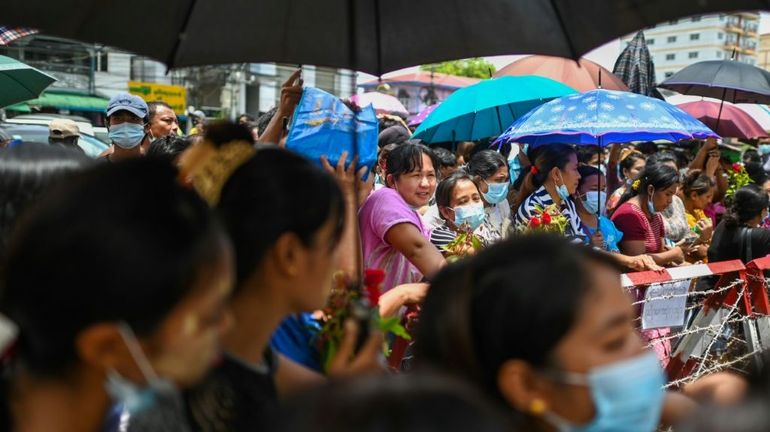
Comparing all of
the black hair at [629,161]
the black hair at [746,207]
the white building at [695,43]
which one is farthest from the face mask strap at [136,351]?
the white building at [695,43]

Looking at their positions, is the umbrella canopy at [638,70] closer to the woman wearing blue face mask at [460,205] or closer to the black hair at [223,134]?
the woman wearing blue face mask at [460,205]

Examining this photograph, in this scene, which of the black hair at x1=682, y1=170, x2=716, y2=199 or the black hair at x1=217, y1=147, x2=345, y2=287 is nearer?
the black hair at x1=217, y1=147, x2=345, y2=287

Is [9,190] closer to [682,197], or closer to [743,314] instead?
[743,314]

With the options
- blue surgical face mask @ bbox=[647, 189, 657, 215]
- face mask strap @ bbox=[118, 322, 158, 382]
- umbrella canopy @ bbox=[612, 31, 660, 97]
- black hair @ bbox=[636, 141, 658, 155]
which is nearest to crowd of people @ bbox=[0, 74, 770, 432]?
face mask strap @ bbox=[118, 322, 158, 382]

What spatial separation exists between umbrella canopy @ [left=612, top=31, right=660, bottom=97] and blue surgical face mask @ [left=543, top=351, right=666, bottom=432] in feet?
28.3

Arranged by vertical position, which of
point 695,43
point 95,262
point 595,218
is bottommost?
point 595,218

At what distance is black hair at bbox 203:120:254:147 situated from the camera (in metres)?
2.06

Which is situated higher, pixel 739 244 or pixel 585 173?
pixel 585 173

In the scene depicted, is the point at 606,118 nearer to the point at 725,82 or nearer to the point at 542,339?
the point at 542,339

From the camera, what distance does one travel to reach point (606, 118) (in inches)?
209

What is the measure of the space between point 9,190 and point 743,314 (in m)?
4.57

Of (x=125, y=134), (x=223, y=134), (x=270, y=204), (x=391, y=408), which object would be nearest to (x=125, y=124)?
(x=125, y=134)

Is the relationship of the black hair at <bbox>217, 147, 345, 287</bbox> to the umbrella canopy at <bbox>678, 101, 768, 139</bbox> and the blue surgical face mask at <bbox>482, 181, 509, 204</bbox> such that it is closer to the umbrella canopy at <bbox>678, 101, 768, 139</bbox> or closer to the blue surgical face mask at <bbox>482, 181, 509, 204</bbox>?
the blue surgical face mask at <bbox>482, 181, 509, 204</bbox>

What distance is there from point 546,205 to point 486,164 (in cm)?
55
